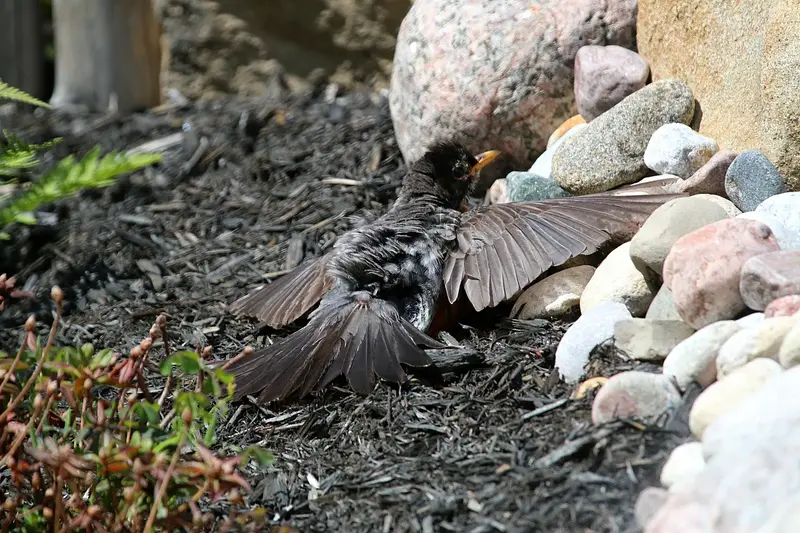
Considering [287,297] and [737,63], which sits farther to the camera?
[287,297]

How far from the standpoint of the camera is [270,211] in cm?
545

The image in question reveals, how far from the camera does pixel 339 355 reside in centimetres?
366

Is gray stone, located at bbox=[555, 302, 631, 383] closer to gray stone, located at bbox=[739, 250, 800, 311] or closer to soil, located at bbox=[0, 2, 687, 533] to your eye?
soil, located at bbox=[0, 2, 687, 533]

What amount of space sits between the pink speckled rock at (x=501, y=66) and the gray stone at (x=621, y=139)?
0.56 metres

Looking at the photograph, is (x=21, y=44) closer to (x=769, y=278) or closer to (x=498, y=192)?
(x=498, y=192)

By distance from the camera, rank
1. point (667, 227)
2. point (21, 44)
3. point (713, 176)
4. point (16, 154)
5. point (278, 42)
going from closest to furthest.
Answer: point (16, 154) → point (667, 227) → point (713, 176) → point (278, 42) → point (21, 44)

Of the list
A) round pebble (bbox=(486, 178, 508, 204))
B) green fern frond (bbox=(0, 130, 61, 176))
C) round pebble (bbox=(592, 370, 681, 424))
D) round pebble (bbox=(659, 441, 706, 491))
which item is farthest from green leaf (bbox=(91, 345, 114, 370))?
round pebble (bbox=(486, 178, 508, 204))

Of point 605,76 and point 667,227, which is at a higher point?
point 605,76

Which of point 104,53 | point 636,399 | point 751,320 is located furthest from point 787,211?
point 104,53

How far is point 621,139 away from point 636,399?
187 centimetres

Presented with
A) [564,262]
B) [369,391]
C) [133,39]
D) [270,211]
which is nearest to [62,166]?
[369,391]

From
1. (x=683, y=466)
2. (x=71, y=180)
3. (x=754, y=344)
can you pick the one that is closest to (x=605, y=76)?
(x=754, y=344)

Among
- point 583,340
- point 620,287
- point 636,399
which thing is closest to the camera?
point 636,399

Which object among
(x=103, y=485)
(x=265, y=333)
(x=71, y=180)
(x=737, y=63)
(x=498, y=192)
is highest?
(x=737, y=63)
